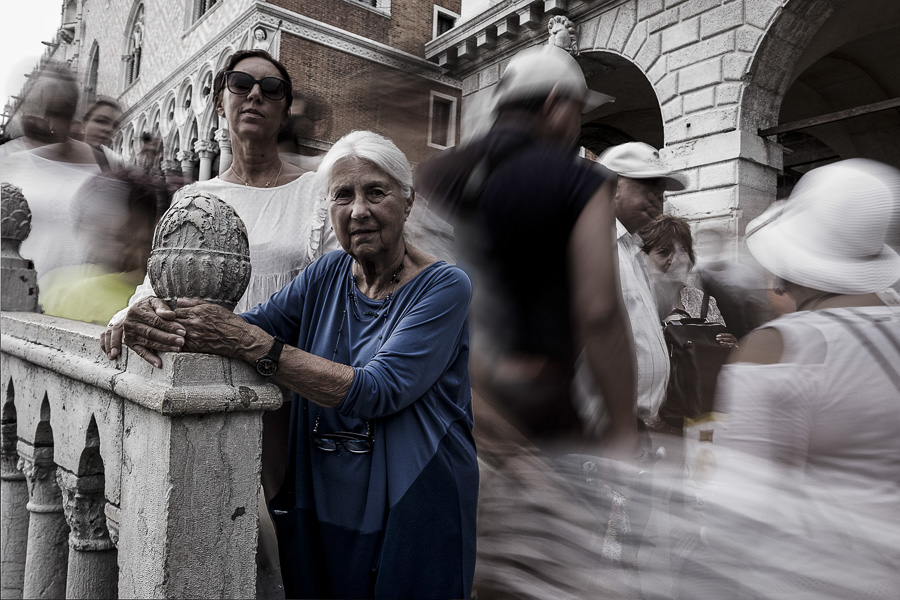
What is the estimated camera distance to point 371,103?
183 centimetres

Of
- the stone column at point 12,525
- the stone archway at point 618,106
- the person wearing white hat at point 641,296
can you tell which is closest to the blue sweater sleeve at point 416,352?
the person wearing white hat at point 641,296

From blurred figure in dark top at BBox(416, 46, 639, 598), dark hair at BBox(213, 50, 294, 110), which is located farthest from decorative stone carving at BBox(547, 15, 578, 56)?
blurred figure in dark top at BBox(416, 46, 639, 598)

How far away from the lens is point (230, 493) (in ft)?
3.57

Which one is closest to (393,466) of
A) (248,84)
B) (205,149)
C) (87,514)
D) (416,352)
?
(416,352)

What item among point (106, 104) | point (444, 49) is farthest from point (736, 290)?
point (444, 49)

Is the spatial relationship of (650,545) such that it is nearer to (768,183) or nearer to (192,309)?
(192,309)

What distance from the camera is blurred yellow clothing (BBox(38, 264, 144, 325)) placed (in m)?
2.38

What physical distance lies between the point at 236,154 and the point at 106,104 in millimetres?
1816

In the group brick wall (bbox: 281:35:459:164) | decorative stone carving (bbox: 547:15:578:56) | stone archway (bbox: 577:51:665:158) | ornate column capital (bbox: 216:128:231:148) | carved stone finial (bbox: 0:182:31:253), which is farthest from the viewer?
stone archway (bbox: 577:51:665:158)

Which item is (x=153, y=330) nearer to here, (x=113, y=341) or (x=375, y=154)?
(x=113, y=341)

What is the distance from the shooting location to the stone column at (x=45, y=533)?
4.91 feet

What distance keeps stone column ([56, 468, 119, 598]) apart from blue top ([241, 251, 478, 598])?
1.22 feet

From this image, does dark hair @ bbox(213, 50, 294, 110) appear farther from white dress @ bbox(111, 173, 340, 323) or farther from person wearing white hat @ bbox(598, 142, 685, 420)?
person wearing white hat @ bbox(598, 142, 685, 420)

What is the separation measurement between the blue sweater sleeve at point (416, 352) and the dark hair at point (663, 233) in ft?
5.69
